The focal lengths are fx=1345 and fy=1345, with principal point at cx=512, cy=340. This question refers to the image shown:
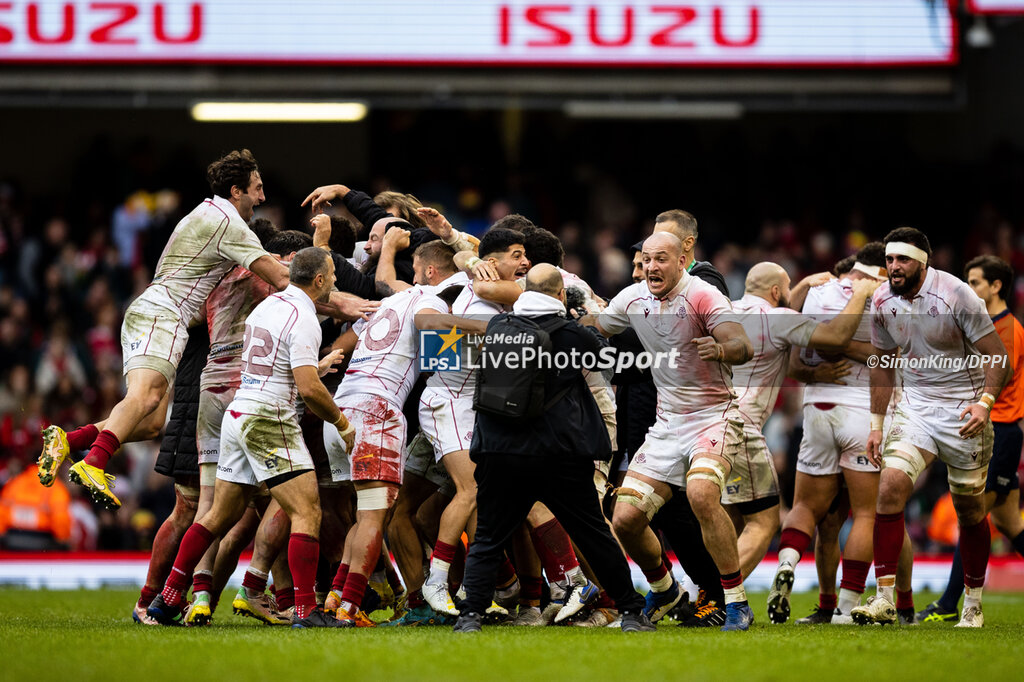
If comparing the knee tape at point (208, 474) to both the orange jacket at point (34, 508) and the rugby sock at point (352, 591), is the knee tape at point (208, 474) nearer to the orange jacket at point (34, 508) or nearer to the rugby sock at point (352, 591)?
the rugby sock at point (352, 591)

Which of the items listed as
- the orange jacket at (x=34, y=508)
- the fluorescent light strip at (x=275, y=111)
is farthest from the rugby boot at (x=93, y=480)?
the fluorescent light strip at (x=275, y=111)

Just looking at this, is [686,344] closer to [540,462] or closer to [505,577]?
[540,462]

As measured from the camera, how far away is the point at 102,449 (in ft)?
29.1

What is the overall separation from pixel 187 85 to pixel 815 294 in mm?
9648

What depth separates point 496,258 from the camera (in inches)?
353

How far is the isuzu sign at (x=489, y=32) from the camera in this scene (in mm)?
16391

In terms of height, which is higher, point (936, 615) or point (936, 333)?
point (936, 333)

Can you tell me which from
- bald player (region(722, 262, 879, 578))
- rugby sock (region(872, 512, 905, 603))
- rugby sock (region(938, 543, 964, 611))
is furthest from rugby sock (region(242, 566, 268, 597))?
rugby sock (region(938, 543, 964, 611))

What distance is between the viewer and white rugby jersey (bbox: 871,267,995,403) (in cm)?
898

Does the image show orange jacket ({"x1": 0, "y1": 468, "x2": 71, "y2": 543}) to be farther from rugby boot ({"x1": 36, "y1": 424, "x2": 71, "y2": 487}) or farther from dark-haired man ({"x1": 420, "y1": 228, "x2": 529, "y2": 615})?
dark-haired man ({"x1": 420, "y1": 228, "x2": 529, "y2": 615})

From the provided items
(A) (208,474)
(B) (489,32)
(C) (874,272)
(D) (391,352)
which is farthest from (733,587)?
(B) (489,32)

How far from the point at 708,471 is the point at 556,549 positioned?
4.23ft

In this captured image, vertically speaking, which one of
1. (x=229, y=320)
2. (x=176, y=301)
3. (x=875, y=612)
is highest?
(x=176, y=301)

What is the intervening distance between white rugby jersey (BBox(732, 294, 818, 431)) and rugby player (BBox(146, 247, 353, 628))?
9.36 ft
